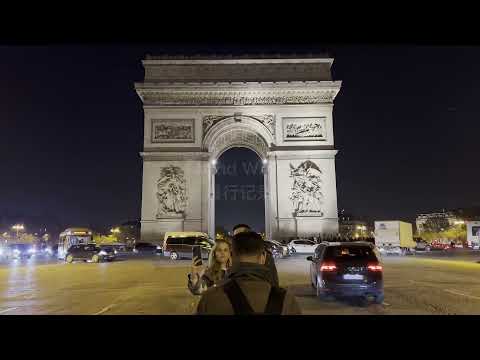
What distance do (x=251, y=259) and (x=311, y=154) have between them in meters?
29.3

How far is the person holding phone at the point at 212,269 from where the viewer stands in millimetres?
4703

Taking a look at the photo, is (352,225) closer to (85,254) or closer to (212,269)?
(85,254)

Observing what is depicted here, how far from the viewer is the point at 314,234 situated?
3048 cm

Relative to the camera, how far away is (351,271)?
838cm

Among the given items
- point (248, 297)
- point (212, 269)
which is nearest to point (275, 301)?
point (248, 297)

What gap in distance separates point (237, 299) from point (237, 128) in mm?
31241

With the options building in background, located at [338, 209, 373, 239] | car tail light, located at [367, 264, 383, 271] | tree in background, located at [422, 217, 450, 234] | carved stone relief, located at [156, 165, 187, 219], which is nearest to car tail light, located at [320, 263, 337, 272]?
car tail light, located at [367, 264, 383, 271]

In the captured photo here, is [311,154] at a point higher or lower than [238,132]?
lower

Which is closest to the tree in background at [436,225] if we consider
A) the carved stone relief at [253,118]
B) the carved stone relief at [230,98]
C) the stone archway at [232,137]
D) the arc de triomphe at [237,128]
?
the stone archway at [232,137]

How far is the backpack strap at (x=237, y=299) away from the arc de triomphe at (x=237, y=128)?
28473 millimetres

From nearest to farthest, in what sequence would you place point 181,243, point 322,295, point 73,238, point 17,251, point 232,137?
point 322,295 → point 181,243 → point 73,238 → point 17,251 → point 232,137

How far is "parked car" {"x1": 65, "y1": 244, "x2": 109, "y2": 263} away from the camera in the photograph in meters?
25.3
